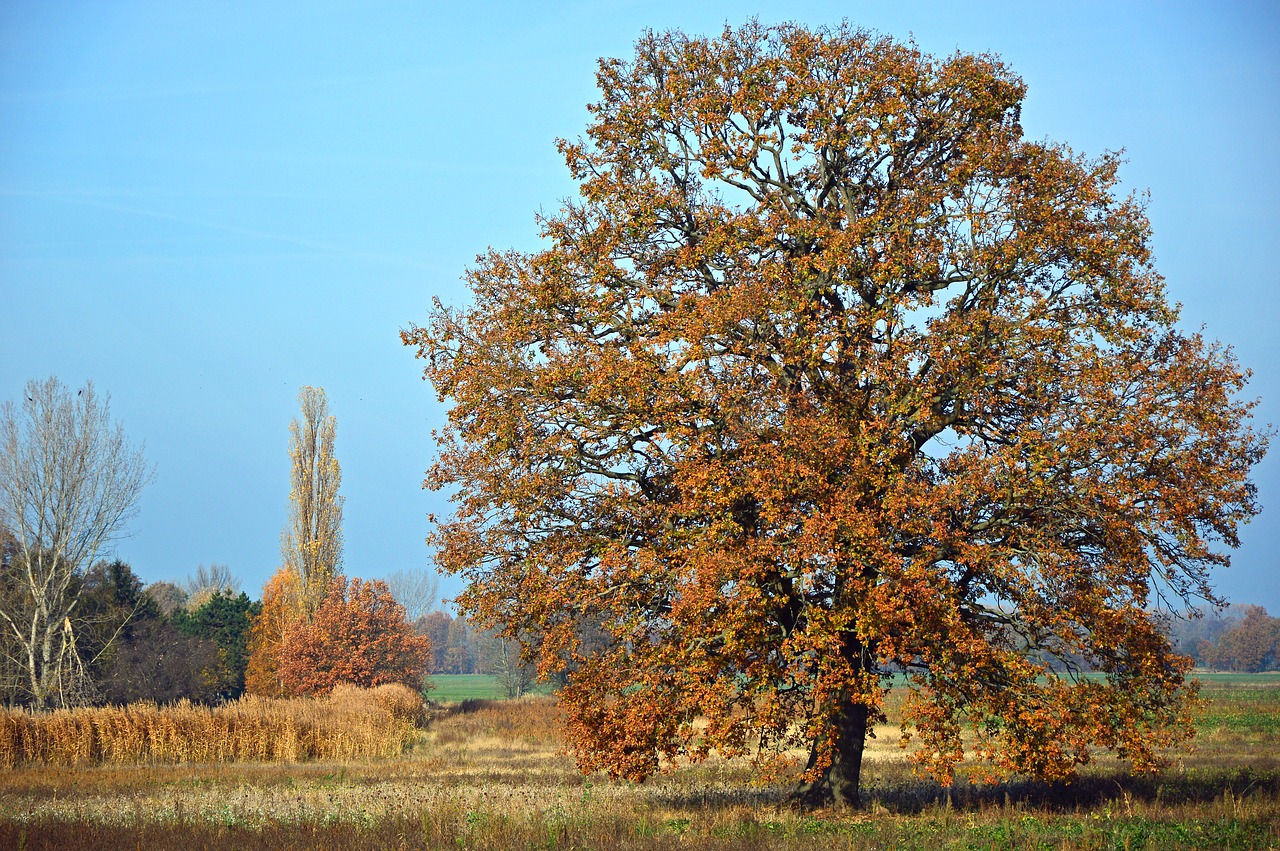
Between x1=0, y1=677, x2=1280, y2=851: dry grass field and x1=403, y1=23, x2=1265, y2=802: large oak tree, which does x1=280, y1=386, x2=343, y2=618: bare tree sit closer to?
x1=0, y1=677, x2=1280, y2=851: dry grass field

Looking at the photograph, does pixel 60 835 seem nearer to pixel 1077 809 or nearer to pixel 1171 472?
pixel 1077 809

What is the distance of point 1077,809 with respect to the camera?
16562mm

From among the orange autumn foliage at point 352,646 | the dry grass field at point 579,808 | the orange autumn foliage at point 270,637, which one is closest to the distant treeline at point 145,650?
the orange autumn foliage at point 270,637

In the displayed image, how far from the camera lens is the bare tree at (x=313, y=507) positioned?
181 feet

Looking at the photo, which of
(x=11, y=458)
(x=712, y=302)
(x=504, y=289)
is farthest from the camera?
(x=11, y=458)

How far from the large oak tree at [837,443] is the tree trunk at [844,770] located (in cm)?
5

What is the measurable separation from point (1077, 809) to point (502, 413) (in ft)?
38.3

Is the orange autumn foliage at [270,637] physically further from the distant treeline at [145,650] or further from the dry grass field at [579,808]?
the dry grass field at [579,808]

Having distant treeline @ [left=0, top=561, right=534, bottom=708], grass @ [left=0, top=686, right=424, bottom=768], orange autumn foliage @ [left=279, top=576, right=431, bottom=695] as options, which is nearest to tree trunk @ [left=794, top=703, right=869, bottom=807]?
grass @ [left=0, top=686, right=424, bottom=768]

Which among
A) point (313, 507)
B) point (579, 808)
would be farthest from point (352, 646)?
point (579, 808)

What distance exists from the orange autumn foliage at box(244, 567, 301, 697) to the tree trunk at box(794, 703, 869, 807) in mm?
42251

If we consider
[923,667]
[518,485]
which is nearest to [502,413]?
[518,485]

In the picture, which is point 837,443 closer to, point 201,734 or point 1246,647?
point 201,734

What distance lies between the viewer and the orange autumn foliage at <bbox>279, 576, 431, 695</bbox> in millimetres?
49562
